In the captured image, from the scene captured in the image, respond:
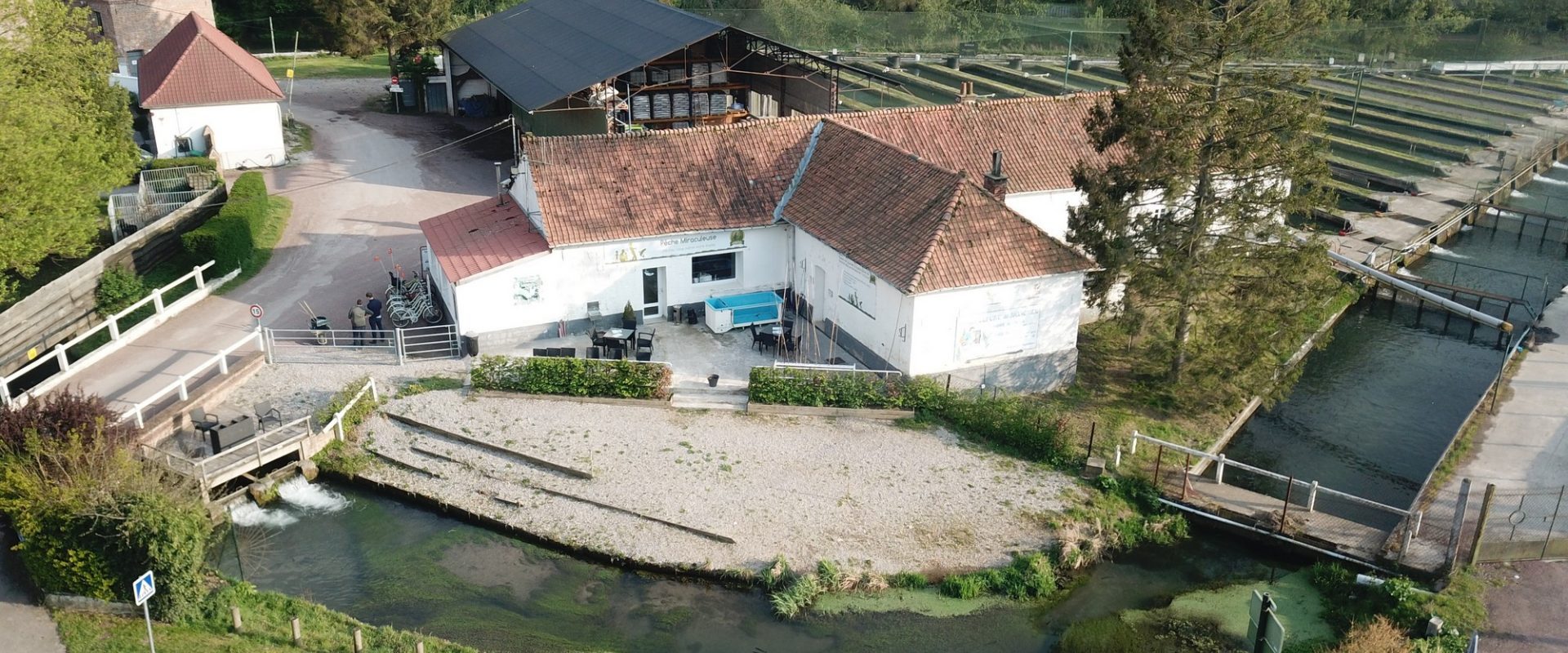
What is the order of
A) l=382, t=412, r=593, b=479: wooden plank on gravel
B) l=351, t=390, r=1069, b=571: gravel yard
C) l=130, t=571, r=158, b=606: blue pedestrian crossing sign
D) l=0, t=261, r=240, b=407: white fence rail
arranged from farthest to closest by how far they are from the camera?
l=0, t=261, r=240, b=407: white fence rail → l=382, t=412, r=593, b=479: wooden plank on gravel → l=351, t=390, r=1069, b=571: gravel yard → l=130, t=571, r=158, b=606: blue pedestrian crossing sign

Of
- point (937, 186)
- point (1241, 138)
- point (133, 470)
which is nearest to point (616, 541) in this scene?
point (133, 470)

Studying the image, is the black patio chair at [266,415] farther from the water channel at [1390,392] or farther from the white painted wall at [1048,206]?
the water channel at [1390,392]

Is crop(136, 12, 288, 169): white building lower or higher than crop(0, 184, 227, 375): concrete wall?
higher

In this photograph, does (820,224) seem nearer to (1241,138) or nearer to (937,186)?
(937,186)

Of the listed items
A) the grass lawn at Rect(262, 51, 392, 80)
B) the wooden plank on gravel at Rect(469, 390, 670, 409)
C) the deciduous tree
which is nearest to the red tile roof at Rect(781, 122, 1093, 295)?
the wooden plank on gravel at Rect(469, 390, 670, 409)

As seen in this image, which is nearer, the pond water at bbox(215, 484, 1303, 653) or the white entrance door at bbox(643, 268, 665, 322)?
the pond water at bbox(215, 484, 1303, 653)

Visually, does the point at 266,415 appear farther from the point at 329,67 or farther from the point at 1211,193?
the point at 329,67

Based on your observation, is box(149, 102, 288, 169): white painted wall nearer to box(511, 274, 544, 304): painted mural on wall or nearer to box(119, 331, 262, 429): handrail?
box(119, 331, 262, 429): handrail
